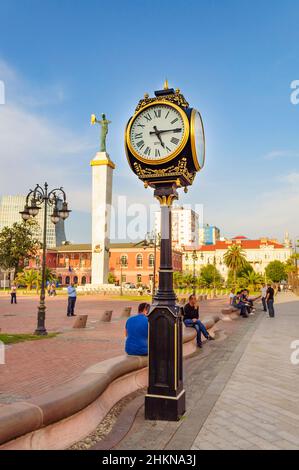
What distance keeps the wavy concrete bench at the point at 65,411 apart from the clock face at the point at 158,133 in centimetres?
301

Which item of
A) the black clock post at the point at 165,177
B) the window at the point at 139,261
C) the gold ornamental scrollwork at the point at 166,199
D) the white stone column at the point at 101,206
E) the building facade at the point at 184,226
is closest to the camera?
the black clock post at the point at 165,177

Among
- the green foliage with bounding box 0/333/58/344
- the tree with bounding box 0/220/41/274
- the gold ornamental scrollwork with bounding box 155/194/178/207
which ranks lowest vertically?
the green foliage with bounding box 0/333/58/344

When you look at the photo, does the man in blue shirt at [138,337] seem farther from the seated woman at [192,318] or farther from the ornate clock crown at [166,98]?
the seated woman at [192,318]

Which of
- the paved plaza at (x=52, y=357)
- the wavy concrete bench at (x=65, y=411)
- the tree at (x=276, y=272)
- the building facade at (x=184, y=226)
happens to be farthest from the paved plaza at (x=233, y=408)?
the building facade at (x=184, y=226)

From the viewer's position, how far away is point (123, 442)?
164 inches

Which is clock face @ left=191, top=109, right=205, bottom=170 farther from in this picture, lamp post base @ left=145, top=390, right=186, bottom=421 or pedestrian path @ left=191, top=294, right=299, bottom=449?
pedestrian path @ left=191, top=294, right=299, bottom=449

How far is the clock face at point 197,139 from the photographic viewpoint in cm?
531

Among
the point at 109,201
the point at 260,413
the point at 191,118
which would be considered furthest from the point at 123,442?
the point at 109,201

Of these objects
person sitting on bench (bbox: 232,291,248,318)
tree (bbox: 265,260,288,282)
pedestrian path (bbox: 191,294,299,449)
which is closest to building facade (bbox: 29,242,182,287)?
tree (bbox: 265,260,288,282)

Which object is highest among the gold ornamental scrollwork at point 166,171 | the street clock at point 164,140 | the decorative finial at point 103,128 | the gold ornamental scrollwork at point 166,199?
the decorative finial at point 103,128

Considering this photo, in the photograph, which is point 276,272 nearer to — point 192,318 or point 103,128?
point 103,128

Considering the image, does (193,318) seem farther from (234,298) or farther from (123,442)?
(234,298)

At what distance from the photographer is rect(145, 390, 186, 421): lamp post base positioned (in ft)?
15.8
